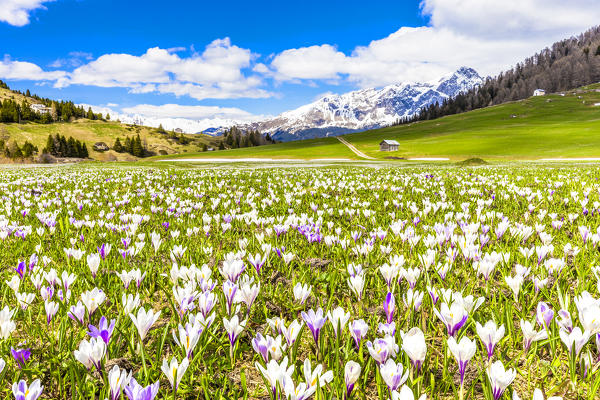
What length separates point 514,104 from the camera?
6786 inches

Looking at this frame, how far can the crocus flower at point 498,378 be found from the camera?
4.73ft

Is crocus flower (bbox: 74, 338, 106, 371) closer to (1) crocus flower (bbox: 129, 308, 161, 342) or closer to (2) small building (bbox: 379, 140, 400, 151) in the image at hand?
(1) crocus flower (bbox: 129, 308, 161, 342)

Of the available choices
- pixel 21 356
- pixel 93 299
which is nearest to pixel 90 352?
pixel 21 356

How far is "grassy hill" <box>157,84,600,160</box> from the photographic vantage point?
255ft

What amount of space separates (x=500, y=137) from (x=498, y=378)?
375 ft

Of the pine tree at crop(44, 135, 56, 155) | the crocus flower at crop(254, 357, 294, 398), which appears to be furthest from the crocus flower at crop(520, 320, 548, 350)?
the pine tree at crop(44, 135, 56, 155)

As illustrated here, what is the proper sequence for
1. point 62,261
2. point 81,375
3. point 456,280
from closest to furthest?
point 81,375
point 456,280
point 62,261

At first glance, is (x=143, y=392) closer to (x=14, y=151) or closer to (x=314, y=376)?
(x=314, y=376)

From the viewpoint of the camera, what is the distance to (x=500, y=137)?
98.5 meters

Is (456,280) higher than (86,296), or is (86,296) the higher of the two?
(86,296)

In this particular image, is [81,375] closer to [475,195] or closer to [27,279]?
[27,279]

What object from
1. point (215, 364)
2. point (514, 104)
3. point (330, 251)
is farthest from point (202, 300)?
point (514, 104)

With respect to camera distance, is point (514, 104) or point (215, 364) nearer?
point (215, 364)

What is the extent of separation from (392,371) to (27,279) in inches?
136
